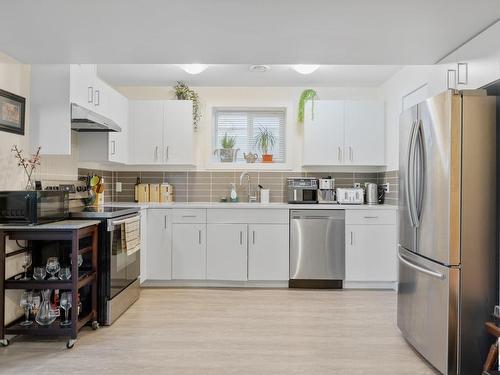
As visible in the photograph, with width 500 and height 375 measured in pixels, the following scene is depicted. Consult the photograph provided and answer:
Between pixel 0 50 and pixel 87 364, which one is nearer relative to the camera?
pixel 87 364

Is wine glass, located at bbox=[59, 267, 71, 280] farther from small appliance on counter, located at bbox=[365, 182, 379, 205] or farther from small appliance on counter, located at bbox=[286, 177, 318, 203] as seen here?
small appliance on counter, located at bbox=[365, 182, 379, 205]

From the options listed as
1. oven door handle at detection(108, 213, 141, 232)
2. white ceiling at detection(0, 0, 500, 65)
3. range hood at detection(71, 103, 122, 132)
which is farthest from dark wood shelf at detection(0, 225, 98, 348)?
white ceiling at detection(0, 0, 500, 65)

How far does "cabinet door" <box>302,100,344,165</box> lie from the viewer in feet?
14.9

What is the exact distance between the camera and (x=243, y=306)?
3592 millimetres

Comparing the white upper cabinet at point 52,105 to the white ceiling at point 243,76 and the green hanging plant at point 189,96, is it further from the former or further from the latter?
the green hanging plant at point 189,96

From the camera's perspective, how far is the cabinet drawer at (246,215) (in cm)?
420

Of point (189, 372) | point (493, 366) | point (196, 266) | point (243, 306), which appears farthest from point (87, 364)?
point (493, 366)

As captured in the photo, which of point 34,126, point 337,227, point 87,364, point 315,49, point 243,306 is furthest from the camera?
point 337,227

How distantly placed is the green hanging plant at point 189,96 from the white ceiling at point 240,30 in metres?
1.62

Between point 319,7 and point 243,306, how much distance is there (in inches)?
104

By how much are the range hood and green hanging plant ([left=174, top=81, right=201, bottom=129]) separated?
1111mm

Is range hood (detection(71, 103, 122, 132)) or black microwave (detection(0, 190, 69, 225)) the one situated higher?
range hood (detection(71, 103, 122, 132))

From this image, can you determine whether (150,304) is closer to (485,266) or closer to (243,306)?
(243,306)

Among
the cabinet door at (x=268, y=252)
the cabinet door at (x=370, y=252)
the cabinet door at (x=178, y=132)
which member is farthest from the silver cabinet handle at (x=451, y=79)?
the cabinet door at (x=178, y=132)
